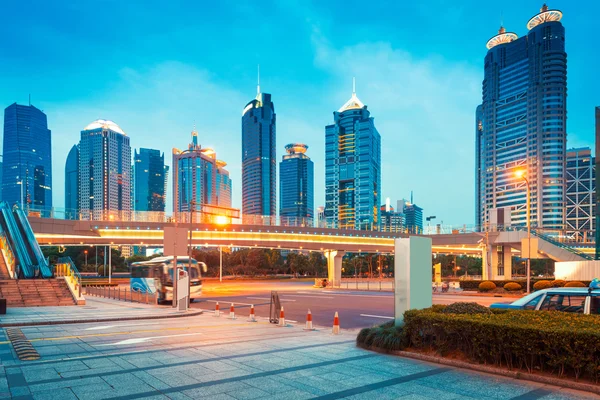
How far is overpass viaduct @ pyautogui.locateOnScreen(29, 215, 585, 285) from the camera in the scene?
148 ft

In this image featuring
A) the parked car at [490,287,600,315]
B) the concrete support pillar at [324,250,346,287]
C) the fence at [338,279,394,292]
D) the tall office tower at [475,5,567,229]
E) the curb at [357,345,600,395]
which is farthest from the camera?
the tall office tower at [475,5,567,229]

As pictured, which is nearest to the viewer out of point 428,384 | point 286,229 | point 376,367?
point 428,384

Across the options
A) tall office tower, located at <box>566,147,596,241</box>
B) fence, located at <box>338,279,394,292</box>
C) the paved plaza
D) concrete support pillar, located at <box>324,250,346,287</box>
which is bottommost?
fence, located at <box>338,279,394,292</box>

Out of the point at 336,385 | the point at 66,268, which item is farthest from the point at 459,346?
the point at 66,268

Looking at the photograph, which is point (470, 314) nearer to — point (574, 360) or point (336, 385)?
point (574, 360)

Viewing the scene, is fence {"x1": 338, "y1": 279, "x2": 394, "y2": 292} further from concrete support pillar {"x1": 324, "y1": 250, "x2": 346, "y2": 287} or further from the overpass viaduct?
the overpass viaduct

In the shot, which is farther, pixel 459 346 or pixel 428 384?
pixel 459 346

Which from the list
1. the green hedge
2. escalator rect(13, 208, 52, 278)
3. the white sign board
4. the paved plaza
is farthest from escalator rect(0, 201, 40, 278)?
the green hedge

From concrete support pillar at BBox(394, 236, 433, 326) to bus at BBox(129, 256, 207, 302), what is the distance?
19.7 meters

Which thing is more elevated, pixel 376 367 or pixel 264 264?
pixel 376 367

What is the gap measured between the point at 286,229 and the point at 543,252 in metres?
27.7

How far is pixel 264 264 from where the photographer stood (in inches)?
3875

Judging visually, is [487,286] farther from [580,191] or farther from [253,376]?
[580,191]

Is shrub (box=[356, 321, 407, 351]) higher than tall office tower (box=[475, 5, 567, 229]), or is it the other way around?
tall office tower (box=[475, 5, 567, 229])
